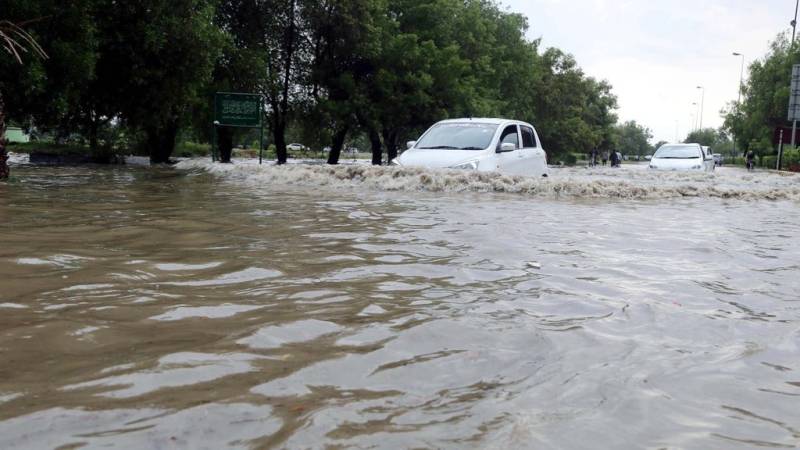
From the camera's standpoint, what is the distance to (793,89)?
3262cm

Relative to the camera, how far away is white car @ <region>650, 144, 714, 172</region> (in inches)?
796

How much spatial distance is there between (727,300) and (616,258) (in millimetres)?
1209

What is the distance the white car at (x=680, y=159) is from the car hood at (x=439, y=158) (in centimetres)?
1130

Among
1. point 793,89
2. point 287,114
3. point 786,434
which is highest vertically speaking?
point 793,89

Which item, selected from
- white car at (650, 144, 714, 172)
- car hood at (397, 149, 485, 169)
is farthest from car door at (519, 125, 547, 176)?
white car at (650, 144, 714, 172)

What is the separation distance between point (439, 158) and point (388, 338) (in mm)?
8909

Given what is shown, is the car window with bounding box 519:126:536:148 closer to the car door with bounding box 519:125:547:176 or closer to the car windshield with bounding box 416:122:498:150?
the car door with bounding box 519:125:547:176

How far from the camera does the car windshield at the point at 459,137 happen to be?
464 inches

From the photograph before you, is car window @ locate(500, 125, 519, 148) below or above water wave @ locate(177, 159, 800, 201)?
above

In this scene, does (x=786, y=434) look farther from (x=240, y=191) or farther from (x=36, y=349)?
(x=240, y=191)

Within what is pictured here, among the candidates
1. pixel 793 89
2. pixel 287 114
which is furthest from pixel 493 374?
pixel 793 89

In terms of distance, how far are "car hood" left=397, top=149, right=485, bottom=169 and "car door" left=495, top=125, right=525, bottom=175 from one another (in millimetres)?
491

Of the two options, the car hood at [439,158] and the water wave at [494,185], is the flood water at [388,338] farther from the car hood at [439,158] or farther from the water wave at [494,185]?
the car hood at [439,158]

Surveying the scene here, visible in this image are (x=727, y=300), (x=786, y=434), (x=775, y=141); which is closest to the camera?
(x=786, y=434)
